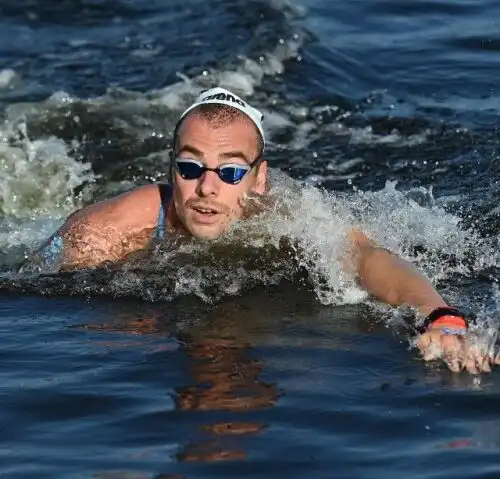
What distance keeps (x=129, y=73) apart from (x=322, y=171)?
3.08 m

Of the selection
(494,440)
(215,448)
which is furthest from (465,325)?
(215,448)

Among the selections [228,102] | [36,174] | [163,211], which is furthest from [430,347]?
[36,174]

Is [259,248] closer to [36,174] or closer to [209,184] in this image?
[209,184]

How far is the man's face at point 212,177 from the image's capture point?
7.92m

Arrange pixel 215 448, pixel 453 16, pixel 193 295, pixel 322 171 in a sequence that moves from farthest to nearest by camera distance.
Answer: pixel 453 16 → pixel 322 171 → pixel 193 295 → pixel 215 448

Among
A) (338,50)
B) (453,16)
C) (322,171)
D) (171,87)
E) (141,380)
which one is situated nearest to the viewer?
(141,380)

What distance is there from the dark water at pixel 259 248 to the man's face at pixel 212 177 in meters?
0.17

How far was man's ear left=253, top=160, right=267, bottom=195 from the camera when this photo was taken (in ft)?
26.9

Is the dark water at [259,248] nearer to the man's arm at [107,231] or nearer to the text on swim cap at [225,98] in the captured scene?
the man's arm at [107,231]

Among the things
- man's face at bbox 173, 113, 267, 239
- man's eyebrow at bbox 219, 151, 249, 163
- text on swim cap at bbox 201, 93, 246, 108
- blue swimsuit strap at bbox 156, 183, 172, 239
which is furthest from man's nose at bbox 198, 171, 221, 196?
blue swimsuit strap at bbox 156, 183, 172, 239

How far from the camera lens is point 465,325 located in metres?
6.52

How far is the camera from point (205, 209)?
26.3 ft

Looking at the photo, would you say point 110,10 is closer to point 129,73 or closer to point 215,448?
point 129,73

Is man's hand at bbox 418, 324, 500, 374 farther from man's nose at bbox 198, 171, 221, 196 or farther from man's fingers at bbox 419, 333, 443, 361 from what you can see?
man's nose at bbox 198, 171, 221, 196
